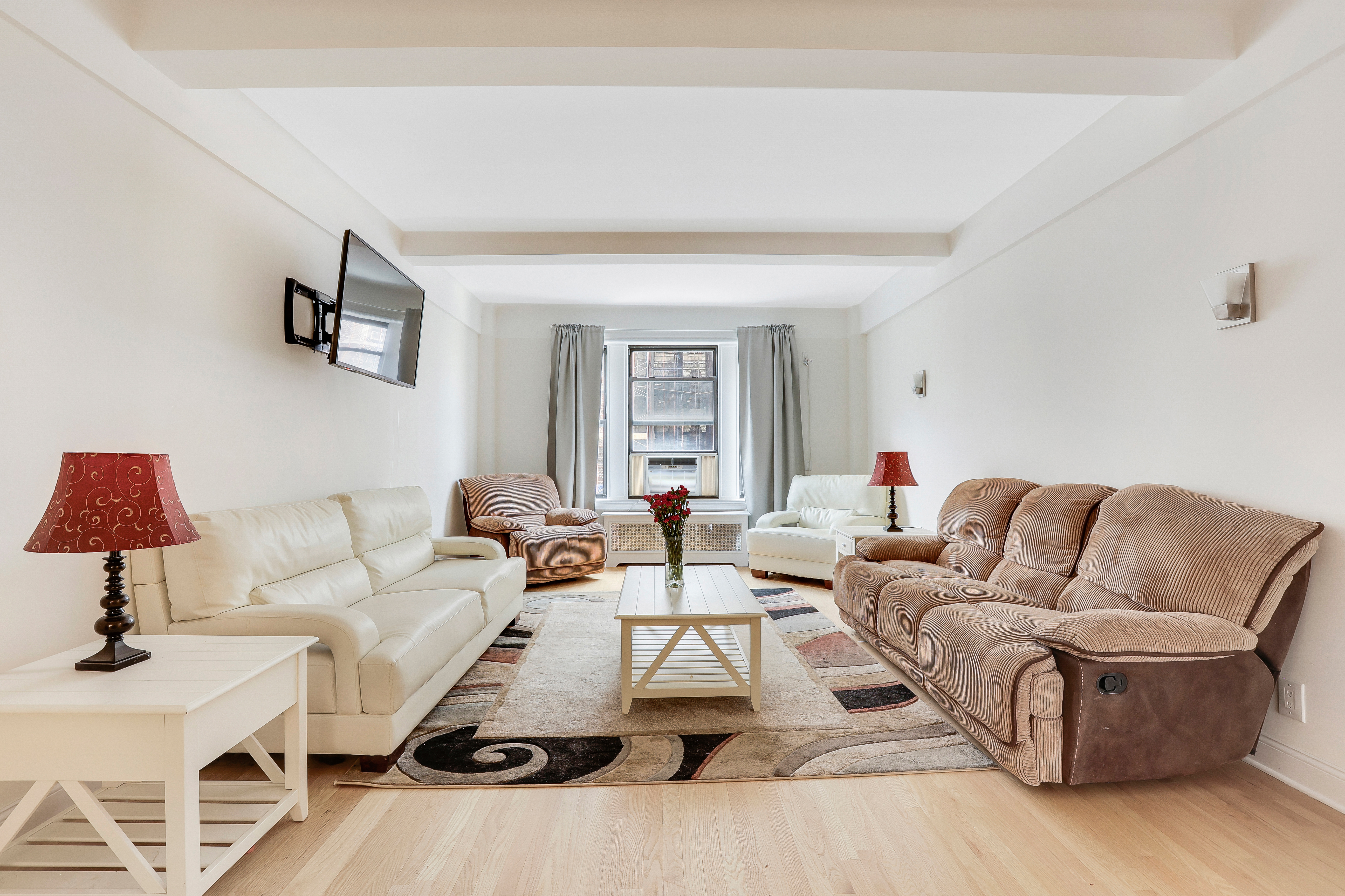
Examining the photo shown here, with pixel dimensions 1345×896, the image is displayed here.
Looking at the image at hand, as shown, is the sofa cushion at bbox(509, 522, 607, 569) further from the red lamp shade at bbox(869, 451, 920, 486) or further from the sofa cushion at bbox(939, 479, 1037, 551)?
the sofa cushion at bbox(939, 479, 1037, 551)

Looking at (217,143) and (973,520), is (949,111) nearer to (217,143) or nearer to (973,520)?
(973,520)

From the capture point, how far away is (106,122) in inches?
83.8

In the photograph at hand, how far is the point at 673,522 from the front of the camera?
3.26 meters

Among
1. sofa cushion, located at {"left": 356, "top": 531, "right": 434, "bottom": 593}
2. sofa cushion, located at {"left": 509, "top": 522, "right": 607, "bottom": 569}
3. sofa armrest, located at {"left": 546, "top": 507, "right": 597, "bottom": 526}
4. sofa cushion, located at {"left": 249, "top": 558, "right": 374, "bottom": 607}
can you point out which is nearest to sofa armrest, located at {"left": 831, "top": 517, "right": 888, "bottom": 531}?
sofa cushion, located at {"left": 509, "top": 522, "right": 607, "bottom": 569}

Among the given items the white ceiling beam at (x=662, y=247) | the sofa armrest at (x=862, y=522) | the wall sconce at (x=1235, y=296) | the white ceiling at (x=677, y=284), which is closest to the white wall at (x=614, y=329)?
the white ceiling at (x=677, y=284)

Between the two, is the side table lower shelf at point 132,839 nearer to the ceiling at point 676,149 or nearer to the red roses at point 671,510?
the red roses at point 671,510

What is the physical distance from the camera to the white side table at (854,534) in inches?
174

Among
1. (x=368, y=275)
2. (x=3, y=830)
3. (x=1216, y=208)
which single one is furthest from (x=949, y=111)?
(x=3, y=830)

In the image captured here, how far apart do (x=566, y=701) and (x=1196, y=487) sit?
266 centimetres

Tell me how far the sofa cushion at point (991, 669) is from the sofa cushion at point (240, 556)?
98.6 inches

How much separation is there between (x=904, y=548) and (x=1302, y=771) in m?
1.98

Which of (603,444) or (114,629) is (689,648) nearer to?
(114,629)

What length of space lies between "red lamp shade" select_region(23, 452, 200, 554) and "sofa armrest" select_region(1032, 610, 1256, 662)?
2.49 meters

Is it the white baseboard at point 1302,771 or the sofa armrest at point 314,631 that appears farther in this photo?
the sofa armrest at point 314,631
